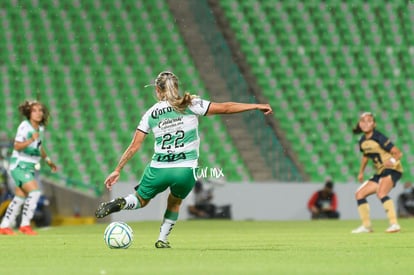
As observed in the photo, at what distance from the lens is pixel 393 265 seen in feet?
28.3

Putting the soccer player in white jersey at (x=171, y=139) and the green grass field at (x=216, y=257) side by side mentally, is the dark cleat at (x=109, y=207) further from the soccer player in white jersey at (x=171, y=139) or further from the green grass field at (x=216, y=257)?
the green grass field at (x=216, y=257)

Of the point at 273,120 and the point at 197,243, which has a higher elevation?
the point at 273,120

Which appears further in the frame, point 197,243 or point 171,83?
point 197,243

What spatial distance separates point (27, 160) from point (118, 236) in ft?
18.7

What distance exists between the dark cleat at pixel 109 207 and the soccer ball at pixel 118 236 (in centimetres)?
37

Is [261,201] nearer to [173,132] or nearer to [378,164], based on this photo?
[378,164]

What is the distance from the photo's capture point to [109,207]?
1065cm

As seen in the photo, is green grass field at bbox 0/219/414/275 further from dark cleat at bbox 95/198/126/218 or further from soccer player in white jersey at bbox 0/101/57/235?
soccer player in white jersey at bbox 0/101/57/235

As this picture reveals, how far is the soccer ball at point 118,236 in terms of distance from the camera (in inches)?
437

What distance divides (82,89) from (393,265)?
18.4 m

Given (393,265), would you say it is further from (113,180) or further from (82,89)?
(82,89)

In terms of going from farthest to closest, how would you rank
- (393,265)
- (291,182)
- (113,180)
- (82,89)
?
(82,89) < (291,182) < (113,180) < (393,265)

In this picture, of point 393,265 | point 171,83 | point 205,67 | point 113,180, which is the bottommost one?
point 393,265

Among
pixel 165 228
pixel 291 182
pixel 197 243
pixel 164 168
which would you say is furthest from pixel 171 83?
pixel 291 182
